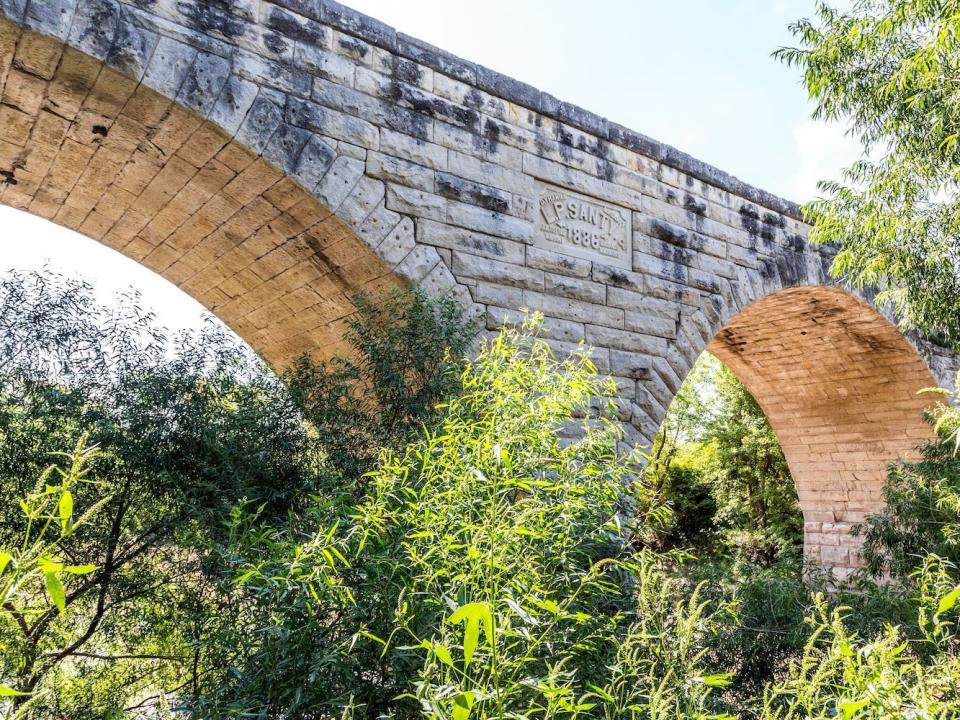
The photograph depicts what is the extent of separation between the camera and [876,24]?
6305 millimetres

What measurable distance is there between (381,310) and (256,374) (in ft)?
2.50

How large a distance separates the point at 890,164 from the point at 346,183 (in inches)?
181

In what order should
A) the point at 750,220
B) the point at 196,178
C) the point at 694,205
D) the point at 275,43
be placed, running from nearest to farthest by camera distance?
the point at 275,43 → the point at 196,178 → the point at 694,205 → the point at 750,220

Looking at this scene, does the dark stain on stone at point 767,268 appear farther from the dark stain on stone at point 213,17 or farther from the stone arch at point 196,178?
the dark stain on stone at point 213,17

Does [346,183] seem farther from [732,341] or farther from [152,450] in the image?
[732,341]

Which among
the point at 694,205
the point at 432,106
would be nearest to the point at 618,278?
the point at 694,205

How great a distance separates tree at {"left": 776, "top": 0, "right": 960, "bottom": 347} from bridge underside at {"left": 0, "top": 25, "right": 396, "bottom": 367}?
4.14 m

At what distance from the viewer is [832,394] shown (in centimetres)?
962

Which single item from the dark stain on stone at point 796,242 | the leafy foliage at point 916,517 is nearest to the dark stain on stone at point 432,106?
the dark stain on stone at point 796,242

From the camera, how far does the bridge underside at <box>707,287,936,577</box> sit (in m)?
8.43

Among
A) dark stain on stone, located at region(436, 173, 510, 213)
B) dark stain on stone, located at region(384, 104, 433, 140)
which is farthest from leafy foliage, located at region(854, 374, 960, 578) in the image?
dark stain on stone, located at region(384, 104, 433, 140)

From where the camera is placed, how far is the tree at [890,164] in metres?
6.18

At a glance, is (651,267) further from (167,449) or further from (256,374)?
(167,449)

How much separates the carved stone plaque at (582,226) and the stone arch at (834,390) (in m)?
2.63
